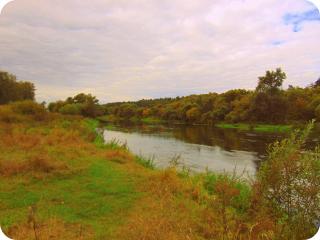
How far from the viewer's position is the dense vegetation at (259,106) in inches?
1128

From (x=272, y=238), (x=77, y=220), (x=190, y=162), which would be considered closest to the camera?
(x=272, y=238)

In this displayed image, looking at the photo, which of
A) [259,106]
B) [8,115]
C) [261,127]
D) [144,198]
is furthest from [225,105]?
[144,198]

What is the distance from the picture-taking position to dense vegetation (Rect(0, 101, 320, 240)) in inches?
175

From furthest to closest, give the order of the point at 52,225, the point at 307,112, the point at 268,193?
the point at 307,112, the point at 268,193, the point at 52,225

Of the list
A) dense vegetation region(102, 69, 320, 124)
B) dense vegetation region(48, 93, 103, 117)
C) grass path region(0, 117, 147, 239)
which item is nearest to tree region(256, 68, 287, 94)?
dense vegetation region(102, 69, 320, 124)

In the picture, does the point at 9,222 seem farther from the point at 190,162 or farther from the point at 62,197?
the point at 190,162

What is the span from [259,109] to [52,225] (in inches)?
1088

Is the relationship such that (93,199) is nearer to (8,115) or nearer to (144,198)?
(144,198)

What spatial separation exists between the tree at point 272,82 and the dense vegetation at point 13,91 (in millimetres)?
19166

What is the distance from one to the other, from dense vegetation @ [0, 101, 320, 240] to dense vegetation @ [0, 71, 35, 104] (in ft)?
37.7

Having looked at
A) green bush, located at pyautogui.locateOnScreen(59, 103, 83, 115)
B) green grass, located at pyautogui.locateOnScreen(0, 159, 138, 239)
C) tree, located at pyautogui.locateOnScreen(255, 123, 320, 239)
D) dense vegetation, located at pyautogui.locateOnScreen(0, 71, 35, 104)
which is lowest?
green grass, located at pyautogui.locateOnScreen(0, 159, 138, 239)

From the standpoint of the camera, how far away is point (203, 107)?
1954 inches

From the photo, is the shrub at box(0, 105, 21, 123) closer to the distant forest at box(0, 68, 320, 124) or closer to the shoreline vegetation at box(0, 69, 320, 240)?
the distant forest at box(0, 68, 320, 124)

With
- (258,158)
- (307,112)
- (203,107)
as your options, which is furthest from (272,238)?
(203,107)
